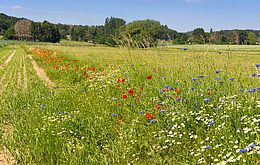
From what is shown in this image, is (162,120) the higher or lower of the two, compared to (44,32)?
lower

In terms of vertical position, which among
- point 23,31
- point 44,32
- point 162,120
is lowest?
point 162,120

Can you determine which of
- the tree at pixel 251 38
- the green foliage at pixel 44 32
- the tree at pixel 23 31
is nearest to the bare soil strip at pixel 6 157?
the tree at pixel 251 38

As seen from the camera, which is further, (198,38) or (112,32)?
(112,32)

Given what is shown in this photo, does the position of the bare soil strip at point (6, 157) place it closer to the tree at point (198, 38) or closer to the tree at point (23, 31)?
the tree at point (198, 38)

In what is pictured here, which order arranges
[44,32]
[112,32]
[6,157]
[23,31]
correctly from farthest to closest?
[23,31], [44,32], [112,32], [6,157]

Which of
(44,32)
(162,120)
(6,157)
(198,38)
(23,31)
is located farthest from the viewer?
(23,31)

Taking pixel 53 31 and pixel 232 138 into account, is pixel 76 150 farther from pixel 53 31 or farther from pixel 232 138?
pixel 53 31

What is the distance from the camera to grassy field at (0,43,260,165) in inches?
122

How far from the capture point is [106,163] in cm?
328

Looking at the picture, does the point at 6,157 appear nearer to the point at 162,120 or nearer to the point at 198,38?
the point at 162,120

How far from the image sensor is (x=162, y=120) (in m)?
3.88

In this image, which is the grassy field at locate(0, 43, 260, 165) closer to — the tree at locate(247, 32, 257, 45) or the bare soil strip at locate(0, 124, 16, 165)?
the bare soil strip at locate(0, 124, 16, 165)

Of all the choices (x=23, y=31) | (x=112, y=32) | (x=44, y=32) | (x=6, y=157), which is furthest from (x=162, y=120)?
(x=23, y=31)

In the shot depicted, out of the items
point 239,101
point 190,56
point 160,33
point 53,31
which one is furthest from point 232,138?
point 53,31
